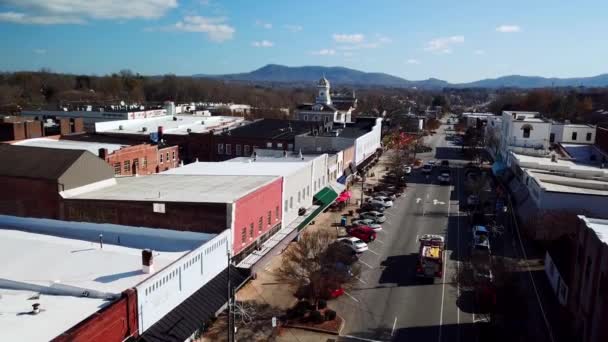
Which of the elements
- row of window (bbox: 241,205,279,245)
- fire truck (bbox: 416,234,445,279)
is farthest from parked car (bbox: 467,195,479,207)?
row of window (bbox: 241,205,279,245)

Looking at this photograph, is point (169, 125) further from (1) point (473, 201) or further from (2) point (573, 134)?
(2) point (573, 134)

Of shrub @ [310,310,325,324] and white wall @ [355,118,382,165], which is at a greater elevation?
white wall @ [355,118,382,165]

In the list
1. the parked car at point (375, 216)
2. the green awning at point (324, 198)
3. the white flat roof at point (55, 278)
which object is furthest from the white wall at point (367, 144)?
the white flat roof at point (55, 278)

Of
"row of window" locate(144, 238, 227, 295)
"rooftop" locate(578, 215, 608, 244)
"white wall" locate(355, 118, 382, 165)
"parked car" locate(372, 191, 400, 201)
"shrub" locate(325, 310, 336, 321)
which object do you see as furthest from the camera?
"white wall" locate(355, 118, 382, 165)

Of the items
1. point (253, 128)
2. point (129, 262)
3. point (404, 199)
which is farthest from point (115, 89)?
point (129, 262)

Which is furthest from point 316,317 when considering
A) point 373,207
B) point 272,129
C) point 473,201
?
point 272,129

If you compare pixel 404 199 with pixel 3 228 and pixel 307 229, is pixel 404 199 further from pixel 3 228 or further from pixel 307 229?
pixel 3 228

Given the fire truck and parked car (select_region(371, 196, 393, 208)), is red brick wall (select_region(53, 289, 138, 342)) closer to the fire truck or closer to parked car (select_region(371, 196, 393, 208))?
the fire truck
